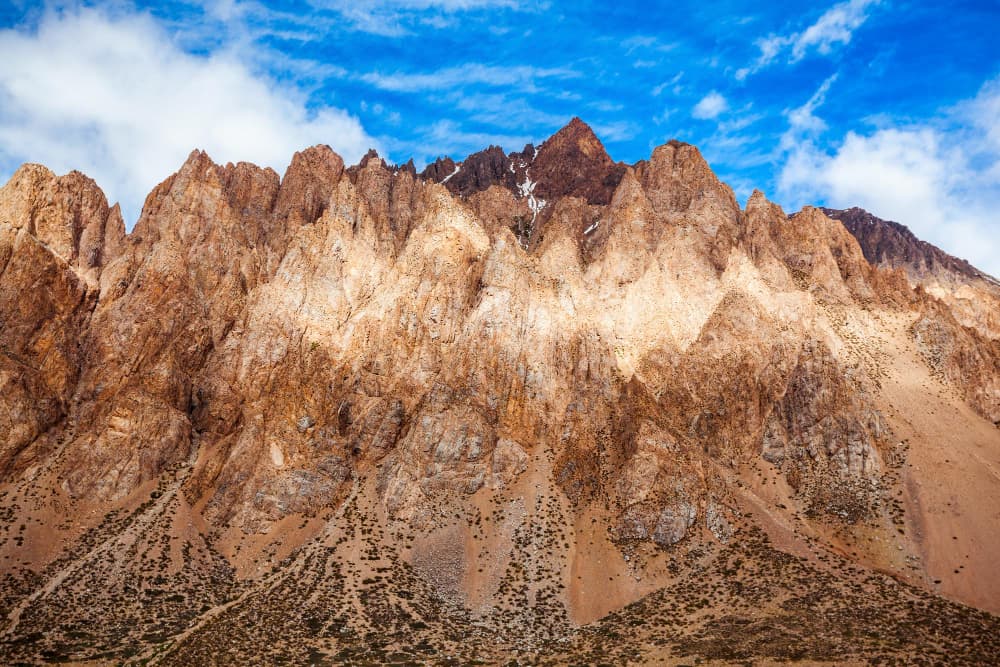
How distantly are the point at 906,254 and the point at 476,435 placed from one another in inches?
5689

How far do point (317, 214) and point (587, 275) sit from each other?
56.3 meters

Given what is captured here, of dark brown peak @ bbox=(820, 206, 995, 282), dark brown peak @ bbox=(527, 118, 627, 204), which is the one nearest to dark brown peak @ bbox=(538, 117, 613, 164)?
dark brown peak @ bbox=(527, 118, 627, 204)

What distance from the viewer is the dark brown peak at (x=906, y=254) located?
593ft

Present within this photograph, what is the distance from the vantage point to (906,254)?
604 feet

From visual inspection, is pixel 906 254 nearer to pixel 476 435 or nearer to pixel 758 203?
pixel 758 203

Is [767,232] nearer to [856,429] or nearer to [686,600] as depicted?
[856,429]

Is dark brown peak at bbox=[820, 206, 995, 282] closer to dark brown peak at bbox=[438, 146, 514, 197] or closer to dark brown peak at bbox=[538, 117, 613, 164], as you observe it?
dark brown peak at bbox=[538, 117, 613, 164]

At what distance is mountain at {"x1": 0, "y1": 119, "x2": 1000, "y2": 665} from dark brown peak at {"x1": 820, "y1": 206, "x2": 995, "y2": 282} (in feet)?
193

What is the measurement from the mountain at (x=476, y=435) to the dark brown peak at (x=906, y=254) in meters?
58.9

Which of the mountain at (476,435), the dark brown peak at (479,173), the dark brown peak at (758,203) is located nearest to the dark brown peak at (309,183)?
the mountain at (476,435)

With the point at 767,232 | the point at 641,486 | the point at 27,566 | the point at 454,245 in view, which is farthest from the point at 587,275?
the point at 27,566

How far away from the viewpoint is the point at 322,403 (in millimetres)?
104812

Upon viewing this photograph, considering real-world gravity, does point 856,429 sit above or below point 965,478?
above

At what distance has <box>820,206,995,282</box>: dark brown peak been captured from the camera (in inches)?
7121
